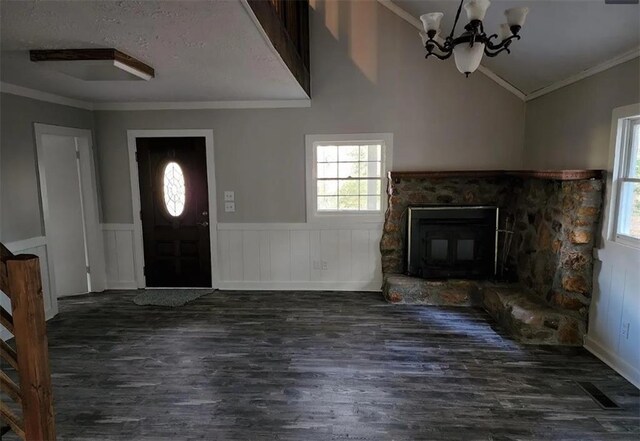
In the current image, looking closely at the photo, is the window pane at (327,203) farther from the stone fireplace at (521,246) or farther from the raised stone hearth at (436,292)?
the raised stone hearth at (436,292)

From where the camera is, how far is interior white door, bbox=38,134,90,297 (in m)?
4.65

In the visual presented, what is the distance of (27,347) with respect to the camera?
5.23 feet

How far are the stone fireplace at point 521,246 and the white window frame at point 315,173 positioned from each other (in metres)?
0.16

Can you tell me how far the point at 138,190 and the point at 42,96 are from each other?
1423mm

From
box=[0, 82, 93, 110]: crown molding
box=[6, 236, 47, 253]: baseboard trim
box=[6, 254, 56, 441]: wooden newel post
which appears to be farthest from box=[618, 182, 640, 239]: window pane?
box=[0, 82, 93, 110]: crown molding

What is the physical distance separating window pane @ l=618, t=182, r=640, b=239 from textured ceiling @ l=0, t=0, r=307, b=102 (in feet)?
9.34

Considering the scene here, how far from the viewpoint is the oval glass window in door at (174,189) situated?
4.94 metres

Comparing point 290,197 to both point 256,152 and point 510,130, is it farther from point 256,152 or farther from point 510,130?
point 510,130

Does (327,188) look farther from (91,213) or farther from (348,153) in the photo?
(91,213)

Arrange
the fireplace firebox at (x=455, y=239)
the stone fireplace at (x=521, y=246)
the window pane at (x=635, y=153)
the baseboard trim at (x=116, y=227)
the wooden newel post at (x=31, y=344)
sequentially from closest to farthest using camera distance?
the wooden newel post at (x=31, y=344)
the window pane at (x=635, y=153)
the stone fireplace at (x=521, y=246)
the fireplace firebox at (x=455, y=239)
the baseboard trim at (x=116, y=227)

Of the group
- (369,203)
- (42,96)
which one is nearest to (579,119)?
(369,203)

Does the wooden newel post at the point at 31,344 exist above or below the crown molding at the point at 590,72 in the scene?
below

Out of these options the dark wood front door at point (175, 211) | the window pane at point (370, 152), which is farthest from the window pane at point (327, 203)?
the dark wood front door at point (175, 211)

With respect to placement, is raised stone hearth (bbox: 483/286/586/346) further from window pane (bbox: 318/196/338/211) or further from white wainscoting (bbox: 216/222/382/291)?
window pane (bbox: 318/196/338/211)
